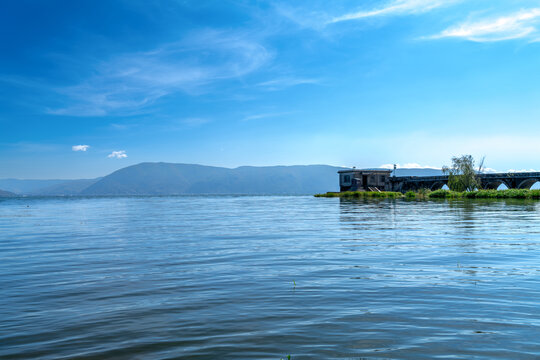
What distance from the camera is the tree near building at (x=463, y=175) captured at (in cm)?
9138

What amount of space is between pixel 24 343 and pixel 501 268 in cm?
1154

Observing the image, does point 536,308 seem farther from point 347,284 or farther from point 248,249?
point 248,249

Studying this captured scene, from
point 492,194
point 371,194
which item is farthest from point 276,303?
point 371,194

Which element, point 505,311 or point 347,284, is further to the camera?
point 347,284

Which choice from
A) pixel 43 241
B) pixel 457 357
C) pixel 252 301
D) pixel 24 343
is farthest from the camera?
pixel 43 241

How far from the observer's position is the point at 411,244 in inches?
652

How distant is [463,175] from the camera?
91.7 meters

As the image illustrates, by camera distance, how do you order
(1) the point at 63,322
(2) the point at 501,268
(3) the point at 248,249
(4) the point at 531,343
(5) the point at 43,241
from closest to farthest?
(4) the point at 531,343, (1) the point at 63,322, (2) the point at 501,268, (3) the point at 248,249, (5) the point at 43,241

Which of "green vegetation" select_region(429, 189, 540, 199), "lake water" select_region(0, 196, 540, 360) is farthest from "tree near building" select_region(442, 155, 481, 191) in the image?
"lake water" select_region(0, 196, 540, 360)

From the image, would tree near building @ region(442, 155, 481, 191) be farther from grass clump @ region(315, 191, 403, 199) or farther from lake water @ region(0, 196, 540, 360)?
lake water @ region(0, 196, 540, 360)

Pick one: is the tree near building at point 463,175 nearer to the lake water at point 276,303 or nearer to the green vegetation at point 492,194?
the green vegetation at point 492,194

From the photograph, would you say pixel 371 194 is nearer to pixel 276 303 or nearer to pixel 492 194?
pixel 492 194

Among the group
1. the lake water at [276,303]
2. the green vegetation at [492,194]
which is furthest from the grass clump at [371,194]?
the lake water at [276,303]

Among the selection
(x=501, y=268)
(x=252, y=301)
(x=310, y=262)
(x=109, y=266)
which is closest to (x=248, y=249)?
(x=310, y=262)
